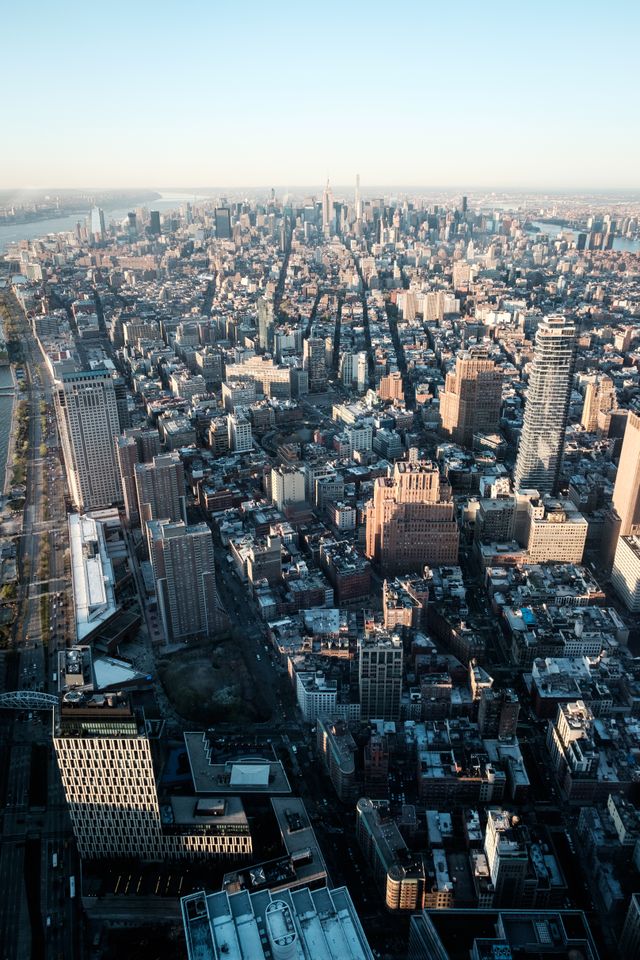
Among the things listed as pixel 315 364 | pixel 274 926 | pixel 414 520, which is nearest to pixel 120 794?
pixel 274 926

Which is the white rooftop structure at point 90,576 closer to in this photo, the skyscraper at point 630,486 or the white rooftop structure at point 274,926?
the white rooftop structure at point 274,926

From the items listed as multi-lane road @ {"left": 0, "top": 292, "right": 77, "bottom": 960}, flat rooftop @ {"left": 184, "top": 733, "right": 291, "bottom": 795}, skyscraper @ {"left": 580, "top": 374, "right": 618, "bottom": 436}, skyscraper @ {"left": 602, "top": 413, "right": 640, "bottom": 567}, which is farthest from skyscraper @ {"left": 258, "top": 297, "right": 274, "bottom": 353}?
flat rooftop @ {"left": 184, "top": 733, "right": 291, "bottom": 795}

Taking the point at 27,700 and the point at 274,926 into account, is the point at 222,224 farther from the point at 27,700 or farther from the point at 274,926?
the point at 274,926

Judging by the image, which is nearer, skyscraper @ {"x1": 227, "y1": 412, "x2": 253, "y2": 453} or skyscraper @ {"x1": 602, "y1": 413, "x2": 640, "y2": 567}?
skyscraper @ {"x1": 602, "y1": 413, "x2": 640, "y2": 567}

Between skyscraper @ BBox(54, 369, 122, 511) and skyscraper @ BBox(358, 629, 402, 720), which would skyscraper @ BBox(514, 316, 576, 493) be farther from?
skyscraper @ BBox(54, 369, 122, 511)

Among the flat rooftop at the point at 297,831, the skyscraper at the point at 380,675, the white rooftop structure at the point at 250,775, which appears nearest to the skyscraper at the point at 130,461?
the skyscraper at the point at 380,675
